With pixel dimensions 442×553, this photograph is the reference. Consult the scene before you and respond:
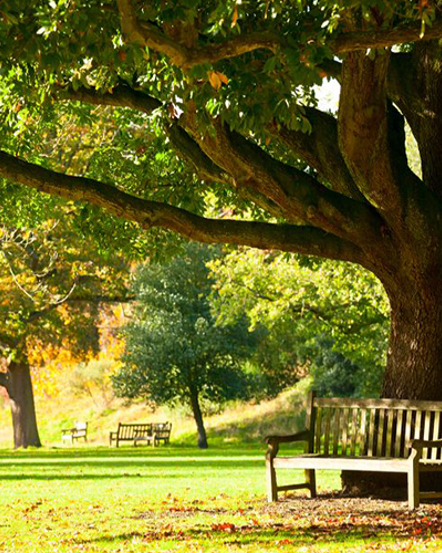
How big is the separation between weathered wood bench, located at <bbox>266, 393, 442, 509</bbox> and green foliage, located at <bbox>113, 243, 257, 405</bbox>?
2363 centimetres

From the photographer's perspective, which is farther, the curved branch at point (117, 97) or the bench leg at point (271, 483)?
the curved branch at point (117, 97)

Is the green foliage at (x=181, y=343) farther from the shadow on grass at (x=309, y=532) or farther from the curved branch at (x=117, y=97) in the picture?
the shadow on grass at (x=309, y=532)

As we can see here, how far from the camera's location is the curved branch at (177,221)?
11.3m

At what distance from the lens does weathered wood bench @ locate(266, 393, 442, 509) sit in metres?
11.5

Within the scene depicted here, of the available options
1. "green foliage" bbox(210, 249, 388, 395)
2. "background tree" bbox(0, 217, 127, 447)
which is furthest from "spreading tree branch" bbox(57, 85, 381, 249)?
"background tree" bbox(0, 217, 127, 447)

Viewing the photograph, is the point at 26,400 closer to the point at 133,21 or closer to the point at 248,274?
the point at 248,274

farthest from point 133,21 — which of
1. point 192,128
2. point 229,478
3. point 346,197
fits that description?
point 229,478

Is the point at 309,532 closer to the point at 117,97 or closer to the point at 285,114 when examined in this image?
the point at 285,114

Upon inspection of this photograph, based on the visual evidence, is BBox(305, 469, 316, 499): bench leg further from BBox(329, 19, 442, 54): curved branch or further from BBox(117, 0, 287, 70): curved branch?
BBox(117, 0, 287, 70): curved branch

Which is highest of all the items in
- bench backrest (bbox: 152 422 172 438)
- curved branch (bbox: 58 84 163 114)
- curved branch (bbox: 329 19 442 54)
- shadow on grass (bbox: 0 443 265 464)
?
curved branch (bbox: 58 84 163 114)

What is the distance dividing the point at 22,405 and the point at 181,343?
267 inches

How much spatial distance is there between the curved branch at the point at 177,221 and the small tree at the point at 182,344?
24.7 m

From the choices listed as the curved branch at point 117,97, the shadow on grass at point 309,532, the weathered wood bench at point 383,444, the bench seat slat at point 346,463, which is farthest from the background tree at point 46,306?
the shadow on grass at point 309,532

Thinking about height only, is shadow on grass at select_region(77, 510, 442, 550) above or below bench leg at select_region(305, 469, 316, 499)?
below
